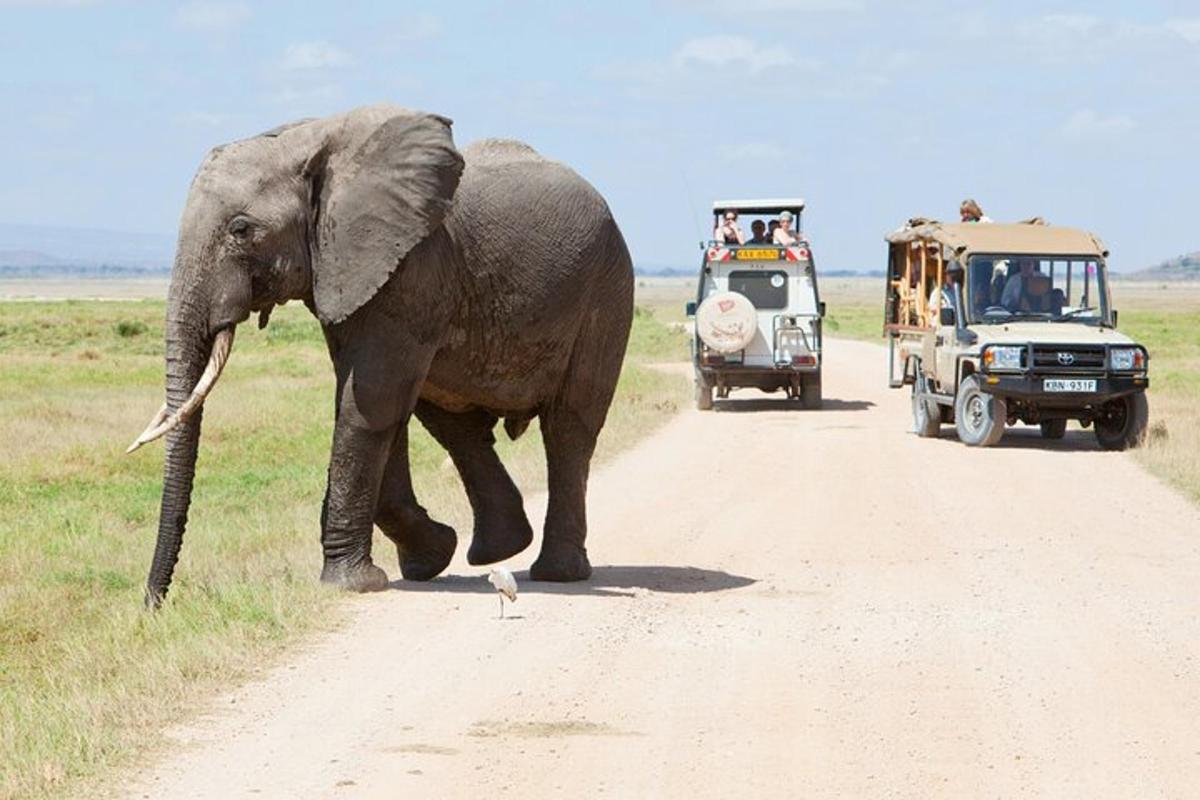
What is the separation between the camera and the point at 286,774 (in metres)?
7.45

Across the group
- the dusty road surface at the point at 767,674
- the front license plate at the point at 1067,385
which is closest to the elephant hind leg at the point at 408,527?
the dusty road surface at the point at 767,674

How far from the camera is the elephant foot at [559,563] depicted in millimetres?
12508

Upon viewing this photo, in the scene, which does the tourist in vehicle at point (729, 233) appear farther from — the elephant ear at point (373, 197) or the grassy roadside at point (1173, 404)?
the elephant ear at point (373, 197)

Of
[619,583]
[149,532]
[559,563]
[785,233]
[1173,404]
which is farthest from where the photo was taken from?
[785,233]

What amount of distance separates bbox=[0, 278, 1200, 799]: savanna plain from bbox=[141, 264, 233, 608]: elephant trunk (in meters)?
0.49

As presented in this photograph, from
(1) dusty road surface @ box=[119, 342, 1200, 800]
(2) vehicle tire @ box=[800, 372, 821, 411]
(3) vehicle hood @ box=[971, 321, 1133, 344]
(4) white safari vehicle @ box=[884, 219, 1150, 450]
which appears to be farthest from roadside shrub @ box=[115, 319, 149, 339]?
(1) dusty road surface @ box=[119, 342, 1200, 800]

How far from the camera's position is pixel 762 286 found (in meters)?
30.6

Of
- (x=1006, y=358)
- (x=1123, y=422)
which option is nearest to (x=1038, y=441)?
(x=1123, y=422)

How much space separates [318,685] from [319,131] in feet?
11.8

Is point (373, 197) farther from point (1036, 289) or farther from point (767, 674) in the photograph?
point (1036, 289)

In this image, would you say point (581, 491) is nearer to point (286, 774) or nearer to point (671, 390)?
point (286, 774)

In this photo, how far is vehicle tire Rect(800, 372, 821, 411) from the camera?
30.1 metres

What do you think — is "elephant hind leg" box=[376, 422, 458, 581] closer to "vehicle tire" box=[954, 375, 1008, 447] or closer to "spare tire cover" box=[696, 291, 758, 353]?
"vehicle tire" box=[954, 375, 1008, 447]

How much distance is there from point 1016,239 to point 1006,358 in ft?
6.16
